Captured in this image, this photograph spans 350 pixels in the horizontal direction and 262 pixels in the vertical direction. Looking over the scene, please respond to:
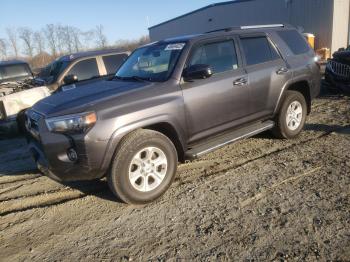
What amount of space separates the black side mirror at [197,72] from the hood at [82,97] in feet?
1.63

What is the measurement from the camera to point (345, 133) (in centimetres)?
584

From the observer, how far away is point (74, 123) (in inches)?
142

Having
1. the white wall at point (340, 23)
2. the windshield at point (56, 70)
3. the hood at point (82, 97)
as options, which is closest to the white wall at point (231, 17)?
the white wall at point (340, 23)

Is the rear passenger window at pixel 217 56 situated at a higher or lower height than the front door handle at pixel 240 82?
higher

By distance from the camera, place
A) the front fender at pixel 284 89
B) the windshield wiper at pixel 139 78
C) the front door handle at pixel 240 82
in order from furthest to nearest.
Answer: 1. the front fender at pixel 284 89
2. the front door handle at pixel 240 82
3. the windshield wiper at pixel 139 78

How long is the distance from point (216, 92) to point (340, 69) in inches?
222

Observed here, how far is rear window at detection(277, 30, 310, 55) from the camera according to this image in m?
5.67

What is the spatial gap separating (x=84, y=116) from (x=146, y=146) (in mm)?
767

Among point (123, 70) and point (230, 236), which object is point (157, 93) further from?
point (230, 236)

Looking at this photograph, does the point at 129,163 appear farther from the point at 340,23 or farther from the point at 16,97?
the point at 340,23

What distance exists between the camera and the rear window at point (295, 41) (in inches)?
223

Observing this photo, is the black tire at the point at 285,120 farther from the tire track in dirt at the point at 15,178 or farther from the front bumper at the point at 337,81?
the tire track in dirt at the point at 15,178

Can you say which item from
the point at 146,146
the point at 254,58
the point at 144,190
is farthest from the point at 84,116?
the point at 254,58

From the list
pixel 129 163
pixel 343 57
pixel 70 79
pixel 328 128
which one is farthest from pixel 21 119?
pixel 343 57
